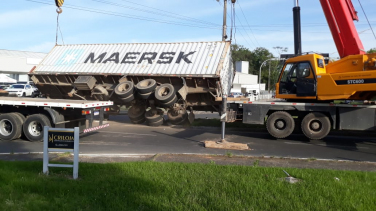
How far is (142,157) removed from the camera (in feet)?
31.5

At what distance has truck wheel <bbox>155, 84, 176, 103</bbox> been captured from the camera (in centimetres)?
1641

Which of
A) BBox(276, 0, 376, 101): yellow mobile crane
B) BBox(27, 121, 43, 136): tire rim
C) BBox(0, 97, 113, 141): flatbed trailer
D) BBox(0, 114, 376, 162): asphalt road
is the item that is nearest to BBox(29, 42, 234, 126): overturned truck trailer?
BBox(0, 114, 376, 162): asphalt road

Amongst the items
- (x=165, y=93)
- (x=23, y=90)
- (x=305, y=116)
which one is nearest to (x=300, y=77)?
(x=305, y=116)

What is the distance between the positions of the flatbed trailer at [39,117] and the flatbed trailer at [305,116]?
4.94 meters

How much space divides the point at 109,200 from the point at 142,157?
4.10 meters

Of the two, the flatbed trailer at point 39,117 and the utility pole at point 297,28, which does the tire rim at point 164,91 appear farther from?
the utility pole at point 297,28

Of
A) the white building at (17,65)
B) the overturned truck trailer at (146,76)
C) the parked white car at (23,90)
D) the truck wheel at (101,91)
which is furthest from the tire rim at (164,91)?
the white building at (17,65)

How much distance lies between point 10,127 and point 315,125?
36.2 feet

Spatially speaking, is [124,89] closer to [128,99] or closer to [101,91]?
[128,99]

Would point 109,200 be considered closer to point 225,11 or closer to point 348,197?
point 348,197

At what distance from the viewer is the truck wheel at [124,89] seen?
17062 millimetres

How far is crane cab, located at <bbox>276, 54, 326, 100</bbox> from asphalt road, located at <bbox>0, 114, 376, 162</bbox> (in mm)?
1784

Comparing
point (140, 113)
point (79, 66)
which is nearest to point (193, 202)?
point (140, 113)

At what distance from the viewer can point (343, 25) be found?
12891 mm
